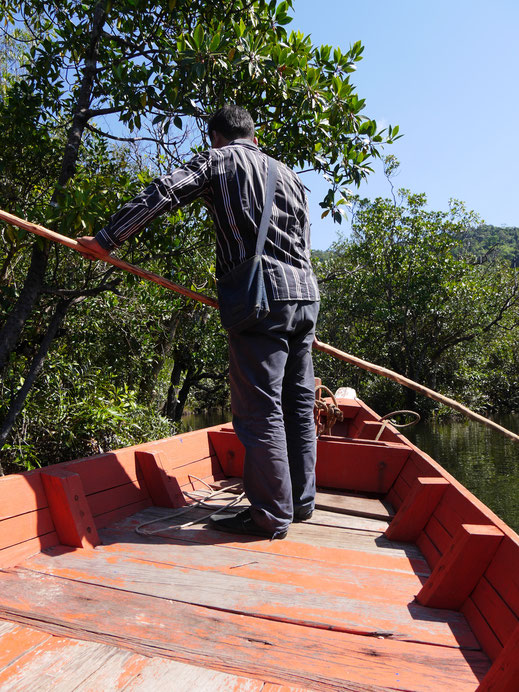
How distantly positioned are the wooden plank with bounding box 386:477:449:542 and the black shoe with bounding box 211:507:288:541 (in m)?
0.41

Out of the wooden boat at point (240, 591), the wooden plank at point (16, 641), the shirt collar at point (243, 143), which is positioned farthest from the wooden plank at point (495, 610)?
the shirt collar at point (243, 143)

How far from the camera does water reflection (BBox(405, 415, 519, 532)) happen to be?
8091mm

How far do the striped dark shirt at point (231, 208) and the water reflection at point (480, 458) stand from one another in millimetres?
6406

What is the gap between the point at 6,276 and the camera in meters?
4.73

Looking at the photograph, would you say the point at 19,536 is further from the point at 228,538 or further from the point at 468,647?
the point at 468,647

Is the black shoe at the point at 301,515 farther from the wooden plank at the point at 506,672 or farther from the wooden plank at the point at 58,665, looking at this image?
the wooden plank at the point at 506,672

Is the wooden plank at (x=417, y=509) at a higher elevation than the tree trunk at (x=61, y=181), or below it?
below

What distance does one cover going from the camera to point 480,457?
1099cm

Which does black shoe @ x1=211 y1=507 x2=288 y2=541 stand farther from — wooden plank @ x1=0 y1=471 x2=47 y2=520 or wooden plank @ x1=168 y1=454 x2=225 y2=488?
wooden plank @ x1=0 y1=471 x2=47 y2=520

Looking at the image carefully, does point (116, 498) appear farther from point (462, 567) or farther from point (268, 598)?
point (462, 567)

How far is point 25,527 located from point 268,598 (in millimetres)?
831

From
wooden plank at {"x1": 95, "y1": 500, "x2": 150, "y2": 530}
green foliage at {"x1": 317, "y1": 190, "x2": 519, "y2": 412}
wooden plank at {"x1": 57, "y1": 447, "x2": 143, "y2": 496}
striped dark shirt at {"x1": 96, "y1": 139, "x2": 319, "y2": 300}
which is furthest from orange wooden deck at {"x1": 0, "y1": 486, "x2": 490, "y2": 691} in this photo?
green foliage at {"x1": 317, "y1": 190, "x2": 519, "y2": 412}

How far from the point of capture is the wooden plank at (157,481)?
2259 millimetres

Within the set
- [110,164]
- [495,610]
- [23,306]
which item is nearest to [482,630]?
[495,610]
